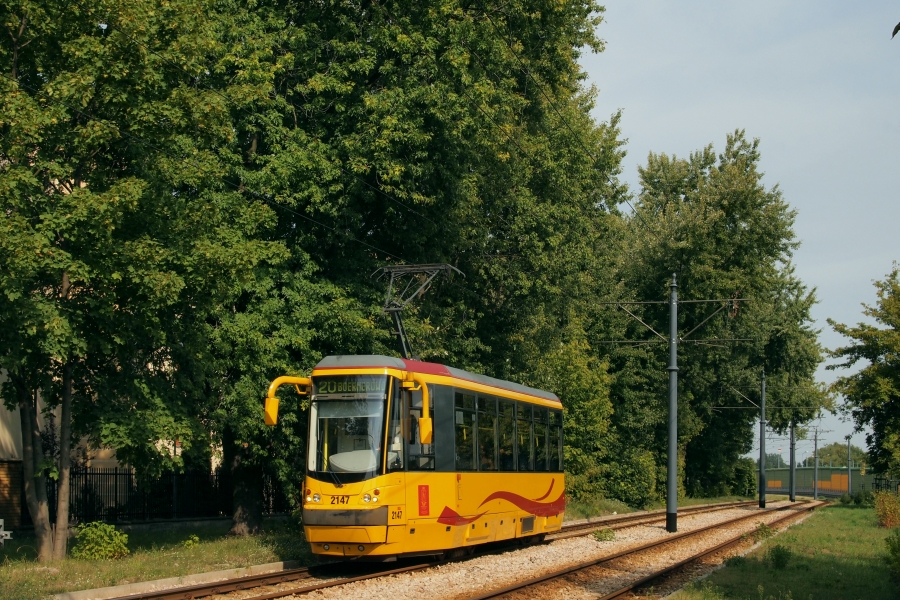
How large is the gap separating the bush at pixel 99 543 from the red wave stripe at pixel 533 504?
6.73 meters

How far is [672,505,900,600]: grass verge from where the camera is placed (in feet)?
48.7

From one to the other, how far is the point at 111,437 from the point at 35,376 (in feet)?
5.82

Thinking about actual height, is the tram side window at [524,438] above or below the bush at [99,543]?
above

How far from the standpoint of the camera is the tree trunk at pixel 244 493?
2327 cm

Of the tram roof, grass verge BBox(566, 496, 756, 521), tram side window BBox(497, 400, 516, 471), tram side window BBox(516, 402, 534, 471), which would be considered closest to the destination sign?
the tram roof

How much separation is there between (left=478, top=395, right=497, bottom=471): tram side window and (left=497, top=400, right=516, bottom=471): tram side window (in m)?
0.29

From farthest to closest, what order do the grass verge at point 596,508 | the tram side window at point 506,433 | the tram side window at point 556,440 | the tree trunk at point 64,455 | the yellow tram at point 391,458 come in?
1. the grass verge at point 596,508
2. the tram side window at point 556,440
3. the tram side window at point 506,433
4. the tree trunk at point 64,455
5. the yellow tram at point 391,458

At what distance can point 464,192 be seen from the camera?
24.2 m

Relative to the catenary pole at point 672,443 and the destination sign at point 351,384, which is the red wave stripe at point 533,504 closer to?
the destination sign at point 351,384

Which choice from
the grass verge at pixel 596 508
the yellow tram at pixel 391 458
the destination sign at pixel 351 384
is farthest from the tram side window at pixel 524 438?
the grass verge at pixel 596 508

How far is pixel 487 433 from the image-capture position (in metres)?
19.3

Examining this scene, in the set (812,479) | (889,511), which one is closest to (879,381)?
(889,511)

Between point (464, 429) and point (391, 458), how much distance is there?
2.44 m

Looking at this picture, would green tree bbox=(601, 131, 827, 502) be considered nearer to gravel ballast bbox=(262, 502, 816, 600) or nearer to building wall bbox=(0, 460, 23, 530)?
gravel ballast bbox=(262, 502, 816, 600)
